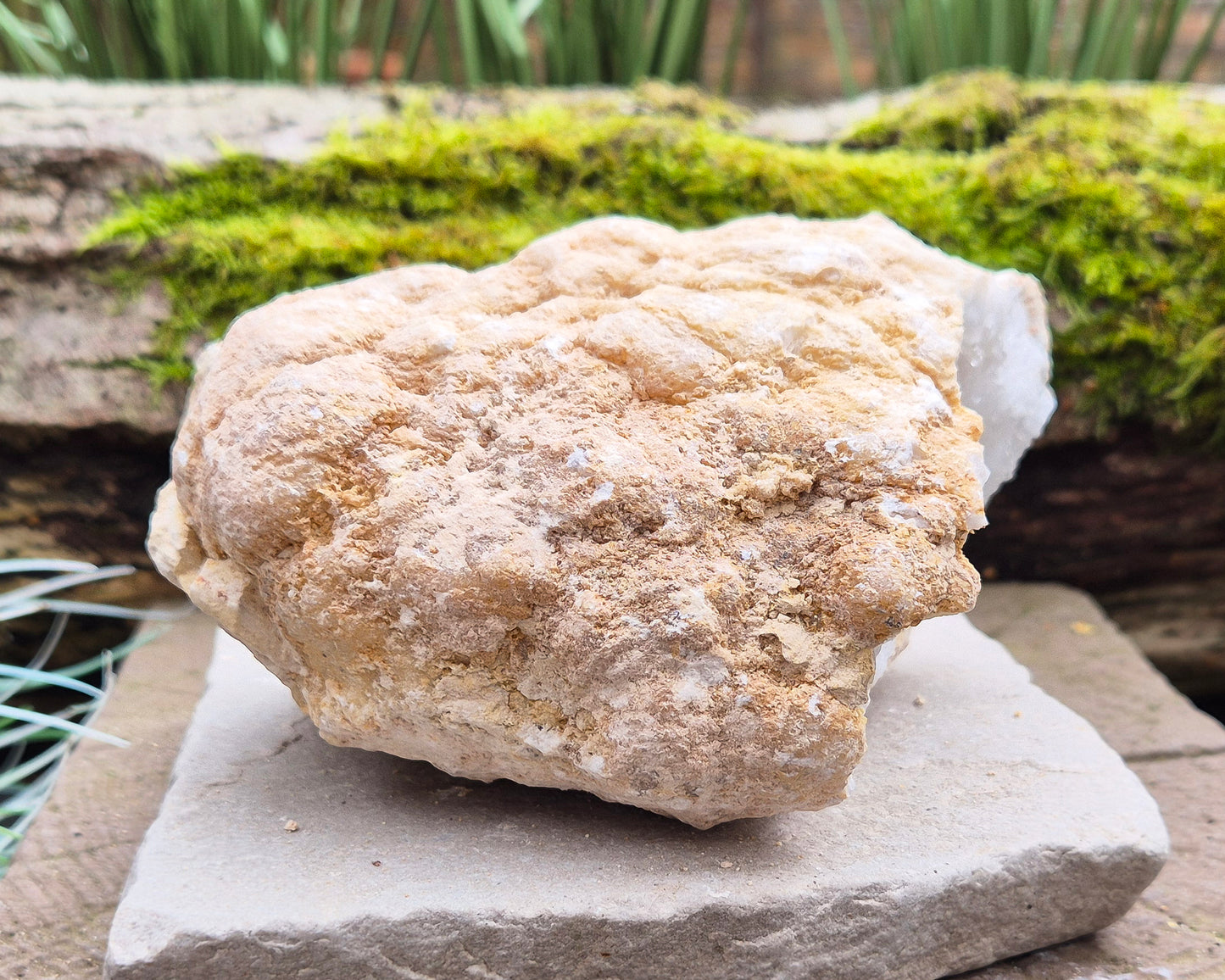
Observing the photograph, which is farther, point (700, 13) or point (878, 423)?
point (700, 13)

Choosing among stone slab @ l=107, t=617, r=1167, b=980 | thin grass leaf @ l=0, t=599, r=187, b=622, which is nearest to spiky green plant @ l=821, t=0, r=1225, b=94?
stone slab @ l=107, t=617, r=1167, b=980

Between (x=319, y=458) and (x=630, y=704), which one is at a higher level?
(x=319, y=458)

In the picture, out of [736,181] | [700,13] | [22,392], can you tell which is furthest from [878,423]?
[700,13]

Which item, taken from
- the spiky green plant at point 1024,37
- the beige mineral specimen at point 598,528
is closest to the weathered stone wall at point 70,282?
the beige mineral specimen at point 598,528

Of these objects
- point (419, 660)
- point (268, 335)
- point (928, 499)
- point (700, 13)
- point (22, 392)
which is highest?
point (700, 13)

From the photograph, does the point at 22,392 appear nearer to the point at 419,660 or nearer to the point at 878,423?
the point at 419,660
